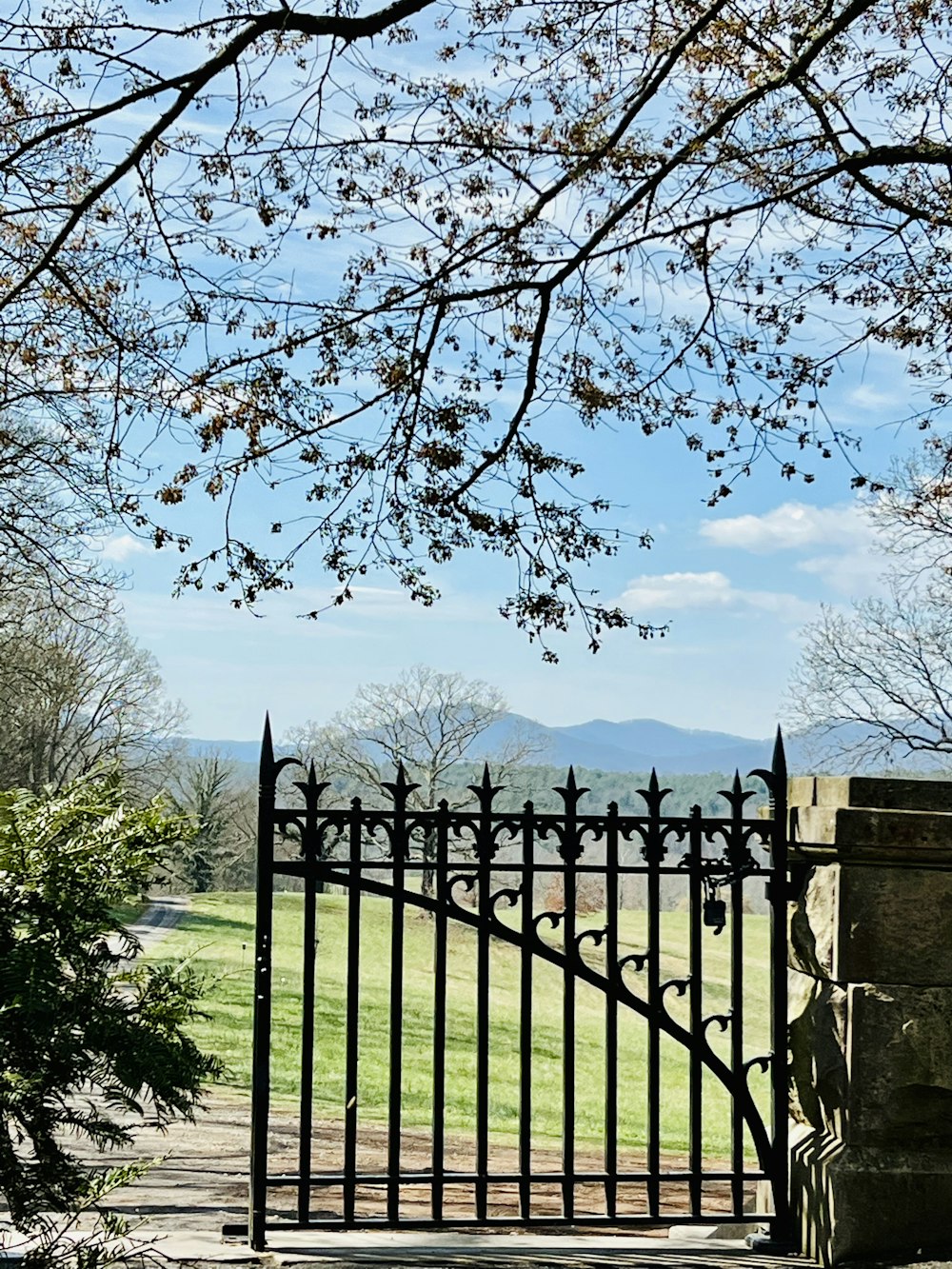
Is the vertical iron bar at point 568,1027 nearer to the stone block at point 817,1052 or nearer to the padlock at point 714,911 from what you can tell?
the padlock at point 714,911

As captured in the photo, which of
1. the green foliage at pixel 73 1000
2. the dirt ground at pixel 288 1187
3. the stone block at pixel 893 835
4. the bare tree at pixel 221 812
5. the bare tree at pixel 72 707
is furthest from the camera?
the bare tree at pixel 221 812

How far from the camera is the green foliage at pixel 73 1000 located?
3.68 m

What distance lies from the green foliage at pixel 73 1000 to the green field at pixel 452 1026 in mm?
5214

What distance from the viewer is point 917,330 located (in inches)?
337

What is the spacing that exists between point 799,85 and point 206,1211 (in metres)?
7.03

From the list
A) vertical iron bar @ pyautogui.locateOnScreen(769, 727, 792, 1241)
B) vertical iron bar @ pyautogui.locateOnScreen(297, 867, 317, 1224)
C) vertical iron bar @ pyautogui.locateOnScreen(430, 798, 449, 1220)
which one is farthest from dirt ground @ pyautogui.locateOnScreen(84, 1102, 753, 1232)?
vertical iron bar @ pyautogui.locateOnScreen(769, 727, 792, 1241)

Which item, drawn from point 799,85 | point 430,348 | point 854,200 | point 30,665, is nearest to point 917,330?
point 854,200

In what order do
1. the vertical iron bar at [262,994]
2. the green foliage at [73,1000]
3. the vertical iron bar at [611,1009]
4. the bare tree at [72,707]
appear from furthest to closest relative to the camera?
the bare tree at [72,707] < the vertical iron bar at [611,1009] < the vertical iron bar at [262,994] < the green foliage at [73,1000]

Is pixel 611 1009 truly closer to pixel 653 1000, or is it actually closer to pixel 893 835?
pixel 653 1000

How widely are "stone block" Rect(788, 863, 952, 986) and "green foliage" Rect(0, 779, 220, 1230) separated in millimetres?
2589

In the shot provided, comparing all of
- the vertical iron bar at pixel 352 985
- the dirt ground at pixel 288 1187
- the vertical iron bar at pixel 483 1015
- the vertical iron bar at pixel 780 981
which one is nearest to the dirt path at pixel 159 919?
the dirt ground at pixel 288 1187

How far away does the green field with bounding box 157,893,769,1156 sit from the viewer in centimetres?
1532

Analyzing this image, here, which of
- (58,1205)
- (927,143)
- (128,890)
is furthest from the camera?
(927,143)

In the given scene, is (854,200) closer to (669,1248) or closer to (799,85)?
(799,85)
